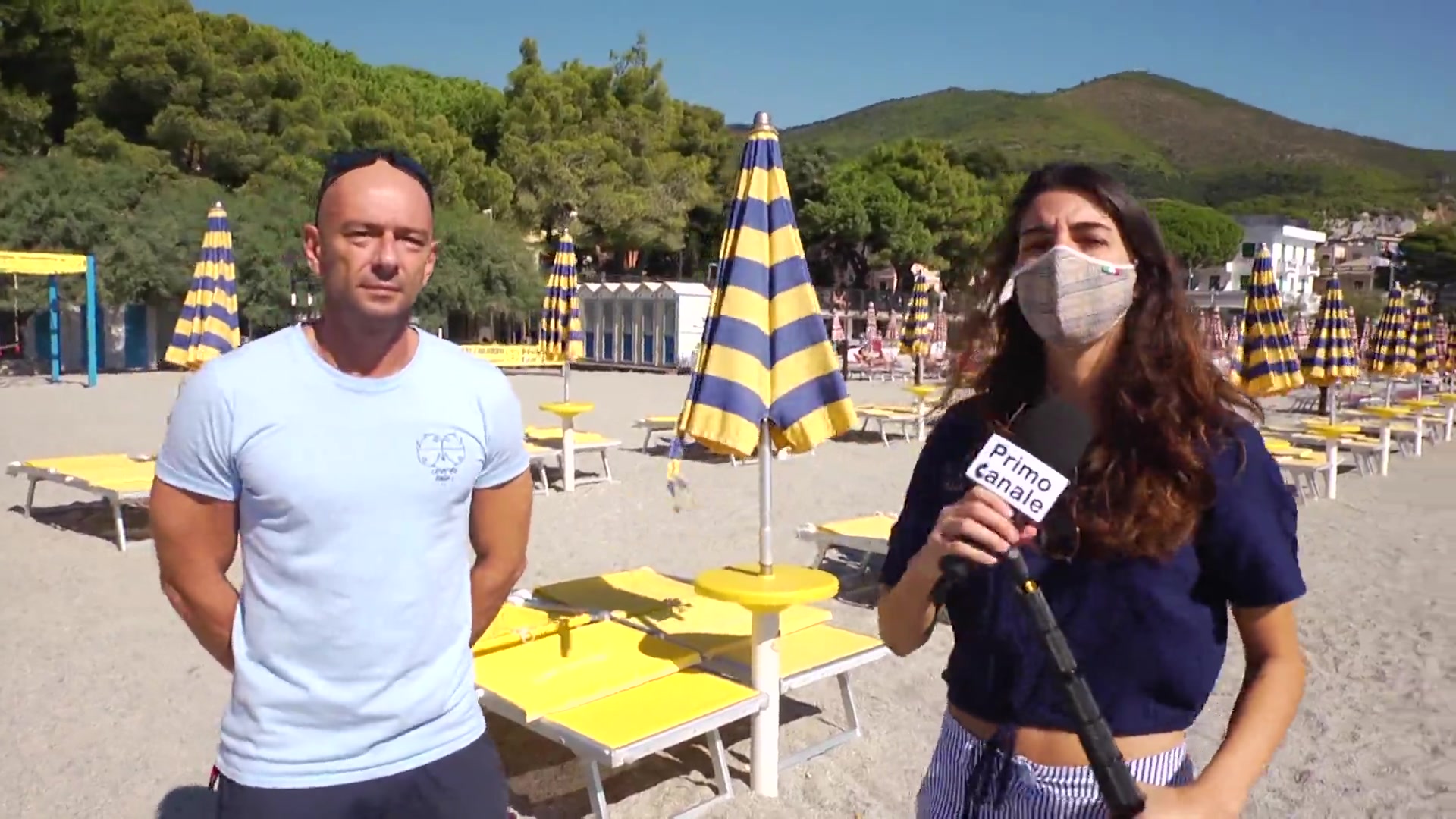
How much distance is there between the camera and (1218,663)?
1.46 m

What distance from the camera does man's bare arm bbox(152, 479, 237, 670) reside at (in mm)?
1836

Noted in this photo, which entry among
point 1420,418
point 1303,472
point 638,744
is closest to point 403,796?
point 638,744

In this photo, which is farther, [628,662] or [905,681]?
[905,681]

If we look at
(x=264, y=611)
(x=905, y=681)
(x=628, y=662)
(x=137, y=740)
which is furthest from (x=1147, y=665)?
(x=137, y=740)

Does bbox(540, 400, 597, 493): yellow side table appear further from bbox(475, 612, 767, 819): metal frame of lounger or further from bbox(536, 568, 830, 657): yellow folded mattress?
bbox(475, 612, 767, 819): metal frame of lounger

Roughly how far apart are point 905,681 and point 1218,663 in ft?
13.4

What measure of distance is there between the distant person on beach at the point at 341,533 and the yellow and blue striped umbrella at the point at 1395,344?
21557 millimetres

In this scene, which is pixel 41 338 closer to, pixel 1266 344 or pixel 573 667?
pixel 1266 344

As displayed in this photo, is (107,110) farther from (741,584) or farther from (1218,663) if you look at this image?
(1218,663)

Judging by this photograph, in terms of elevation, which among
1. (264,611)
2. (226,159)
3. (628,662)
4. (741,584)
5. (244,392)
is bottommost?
(628,662)

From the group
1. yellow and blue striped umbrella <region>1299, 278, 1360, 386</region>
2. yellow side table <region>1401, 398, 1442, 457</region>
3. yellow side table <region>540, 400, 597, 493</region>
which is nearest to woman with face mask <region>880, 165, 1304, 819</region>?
yellow side table <region>540, 400, 597, 493</region>

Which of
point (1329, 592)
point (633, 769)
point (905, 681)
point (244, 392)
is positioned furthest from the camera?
point (1329, 592)

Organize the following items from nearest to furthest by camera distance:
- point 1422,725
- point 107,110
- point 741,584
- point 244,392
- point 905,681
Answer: point 244,392 < point 741,584 < point 1422,725 < point 905,681 < point 107,110

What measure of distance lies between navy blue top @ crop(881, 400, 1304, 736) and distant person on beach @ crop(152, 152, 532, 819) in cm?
100
